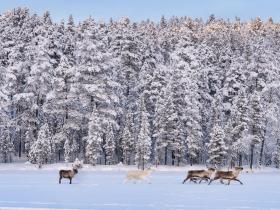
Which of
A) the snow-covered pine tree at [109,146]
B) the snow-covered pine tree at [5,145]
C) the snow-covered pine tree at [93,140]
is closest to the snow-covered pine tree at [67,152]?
the snow-covered pine tree at [93,140]

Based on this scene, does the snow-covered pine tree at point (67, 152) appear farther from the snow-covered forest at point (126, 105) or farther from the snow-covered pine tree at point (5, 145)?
the snow-covered pine tree at point (5, 145)

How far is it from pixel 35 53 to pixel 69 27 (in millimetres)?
38164

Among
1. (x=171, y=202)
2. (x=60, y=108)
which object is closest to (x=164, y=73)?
(x=60, y=108)

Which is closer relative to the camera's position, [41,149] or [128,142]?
[41,149]

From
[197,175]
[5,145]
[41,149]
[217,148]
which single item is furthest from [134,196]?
[5,145]

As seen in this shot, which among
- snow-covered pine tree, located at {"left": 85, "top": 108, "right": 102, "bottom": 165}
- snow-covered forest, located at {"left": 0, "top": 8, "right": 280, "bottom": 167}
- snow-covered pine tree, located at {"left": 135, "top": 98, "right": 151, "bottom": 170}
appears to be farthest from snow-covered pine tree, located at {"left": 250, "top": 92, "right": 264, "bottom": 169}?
snow-covered pine tree, located at {"left": 85, "top": 108, "right": 102, "bottom": 165}

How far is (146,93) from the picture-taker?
227ft

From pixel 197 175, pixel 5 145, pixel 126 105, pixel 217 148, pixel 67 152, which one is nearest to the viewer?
pixel 197 175

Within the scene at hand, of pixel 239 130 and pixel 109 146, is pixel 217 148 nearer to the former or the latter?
pixel 239 130

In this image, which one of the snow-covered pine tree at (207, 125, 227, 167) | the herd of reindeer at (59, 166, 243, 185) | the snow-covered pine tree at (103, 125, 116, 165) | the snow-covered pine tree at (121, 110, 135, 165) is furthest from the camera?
the snow-covered pine tree at (121, 110, 135, 165)

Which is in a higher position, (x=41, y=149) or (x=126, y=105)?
(x=126, y=105)

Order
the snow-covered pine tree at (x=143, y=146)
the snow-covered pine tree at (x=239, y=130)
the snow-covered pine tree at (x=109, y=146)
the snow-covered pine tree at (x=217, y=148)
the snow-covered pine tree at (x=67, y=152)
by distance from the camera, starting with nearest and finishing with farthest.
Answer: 1. the snow-covered pine tree at (x=67, y=152)
2. the snow-covered pine tree at (x=143, y=146)
3. the snow-covered pine tree at (x=217, y=148)
4. the snow-covered pine tree at (x=109, y=146)
5. the snow-covered pine tree at (x=239, y=130)

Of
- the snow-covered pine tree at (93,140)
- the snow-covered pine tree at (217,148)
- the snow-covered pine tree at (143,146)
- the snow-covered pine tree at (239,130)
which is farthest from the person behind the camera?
the snow-covered pine tree at (239,130)

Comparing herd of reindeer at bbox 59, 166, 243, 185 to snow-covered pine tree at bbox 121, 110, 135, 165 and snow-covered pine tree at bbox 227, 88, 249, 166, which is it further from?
snow-covered pine tree at bbox 227, 88, 249, 166
